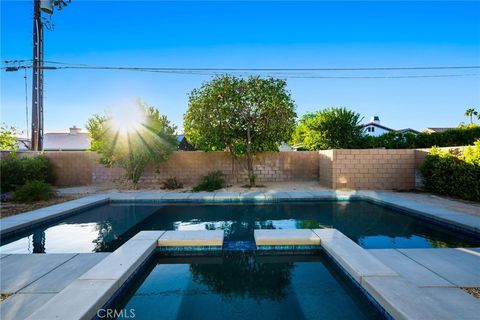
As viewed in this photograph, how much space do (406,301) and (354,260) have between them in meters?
1.06

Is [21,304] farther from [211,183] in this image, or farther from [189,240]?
[211,183]

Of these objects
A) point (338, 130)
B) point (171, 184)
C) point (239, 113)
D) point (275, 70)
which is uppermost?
point (275, 70)

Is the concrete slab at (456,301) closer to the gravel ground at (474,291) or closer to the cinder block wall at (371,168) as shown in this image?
the gravel ground at (474,291)

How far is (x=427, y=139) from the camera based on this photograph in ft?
48.7

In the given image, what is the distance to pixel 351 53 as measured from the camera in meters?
15.3

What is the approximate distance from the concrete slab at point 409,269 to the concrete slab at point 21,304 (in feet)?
13.6

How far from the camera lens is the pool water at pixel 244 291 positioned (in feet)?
9.35

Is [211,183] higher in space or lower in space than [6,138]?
lower

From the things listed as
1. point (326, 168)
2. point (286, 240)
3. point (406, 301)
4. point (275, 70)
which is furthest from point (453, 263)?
point (275, 70)

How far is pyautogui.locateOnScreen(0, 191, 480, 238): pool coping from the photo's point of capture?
5.61m

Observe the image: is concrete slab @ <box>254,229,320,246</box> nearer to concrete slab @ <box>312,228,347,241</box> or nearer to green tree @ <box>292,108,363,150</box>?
concrete slab @ <box>312,228,347,241</box>

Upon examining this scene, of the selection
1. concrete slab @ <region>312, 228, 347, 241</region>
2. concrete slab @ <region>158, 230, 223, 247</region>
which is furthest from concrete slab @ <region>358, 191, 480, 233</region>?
concrete slab @ <region>158, 230, 223, 247</region>

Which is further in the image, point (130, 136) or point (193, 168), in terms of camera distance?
point (193, 168)

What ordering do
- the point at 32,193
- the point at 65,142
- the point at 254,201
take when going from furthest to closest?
1. the point at 65,142
2. the point at 254,201
3. the point at 32,193
